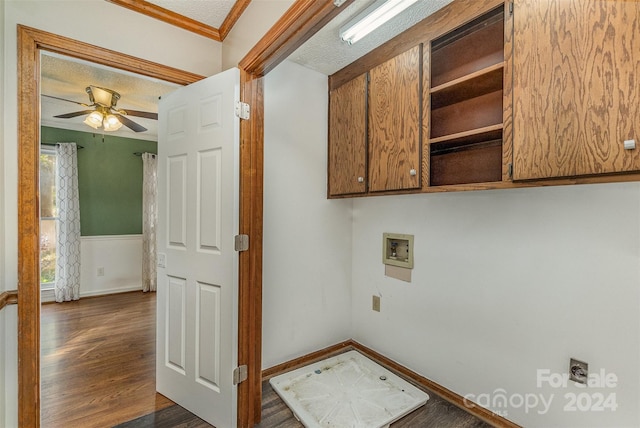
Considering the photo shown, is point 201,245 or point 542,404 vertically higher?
point 201,245

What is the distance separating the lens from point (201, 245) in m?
1.74

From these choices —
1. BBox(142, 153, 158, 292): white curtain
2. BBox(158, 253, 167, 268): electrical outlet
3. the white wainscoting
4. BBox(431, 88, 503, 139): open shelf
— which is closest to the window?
the white wainscoting

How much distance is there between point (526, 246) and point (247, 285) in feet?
5.25

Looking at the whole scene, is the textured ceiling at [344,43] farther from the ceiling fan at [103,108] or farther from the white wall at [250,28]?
the ceiling fan at [103,108]

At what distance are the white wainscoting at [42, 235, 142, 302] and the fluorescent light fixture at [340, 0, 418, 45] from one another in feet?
14.3

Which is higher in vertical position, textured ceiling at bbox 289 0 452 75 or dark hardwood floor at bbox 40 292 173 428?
textured ceiling at bbox 289 0 452 75

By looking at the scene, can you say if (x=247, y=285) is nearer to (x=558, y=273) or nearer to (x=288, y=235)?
(x=288, y=235)

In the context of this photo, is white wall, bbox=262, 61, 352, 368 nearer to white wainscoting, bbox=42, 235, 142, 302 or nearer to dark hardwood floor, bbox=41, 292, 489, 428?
dark hardwood floor, bbox=41, 292, 489, 428

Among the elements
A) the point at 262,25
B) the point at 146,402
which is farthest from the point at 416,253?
the point at 146,402

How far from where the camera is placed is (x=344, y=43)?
1.98m

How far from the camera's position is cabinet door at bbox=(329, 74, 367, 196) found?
2.11 meters

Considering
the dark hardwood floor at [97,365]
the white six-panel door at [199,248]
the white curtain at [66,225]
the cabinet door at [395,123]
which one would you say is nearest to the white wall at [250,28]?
the white six-panel door at [199,248]

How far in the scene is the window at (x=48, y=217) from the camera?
3.96 metres

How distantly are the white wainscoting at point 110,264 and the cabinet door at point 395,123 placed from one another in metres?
4.16
